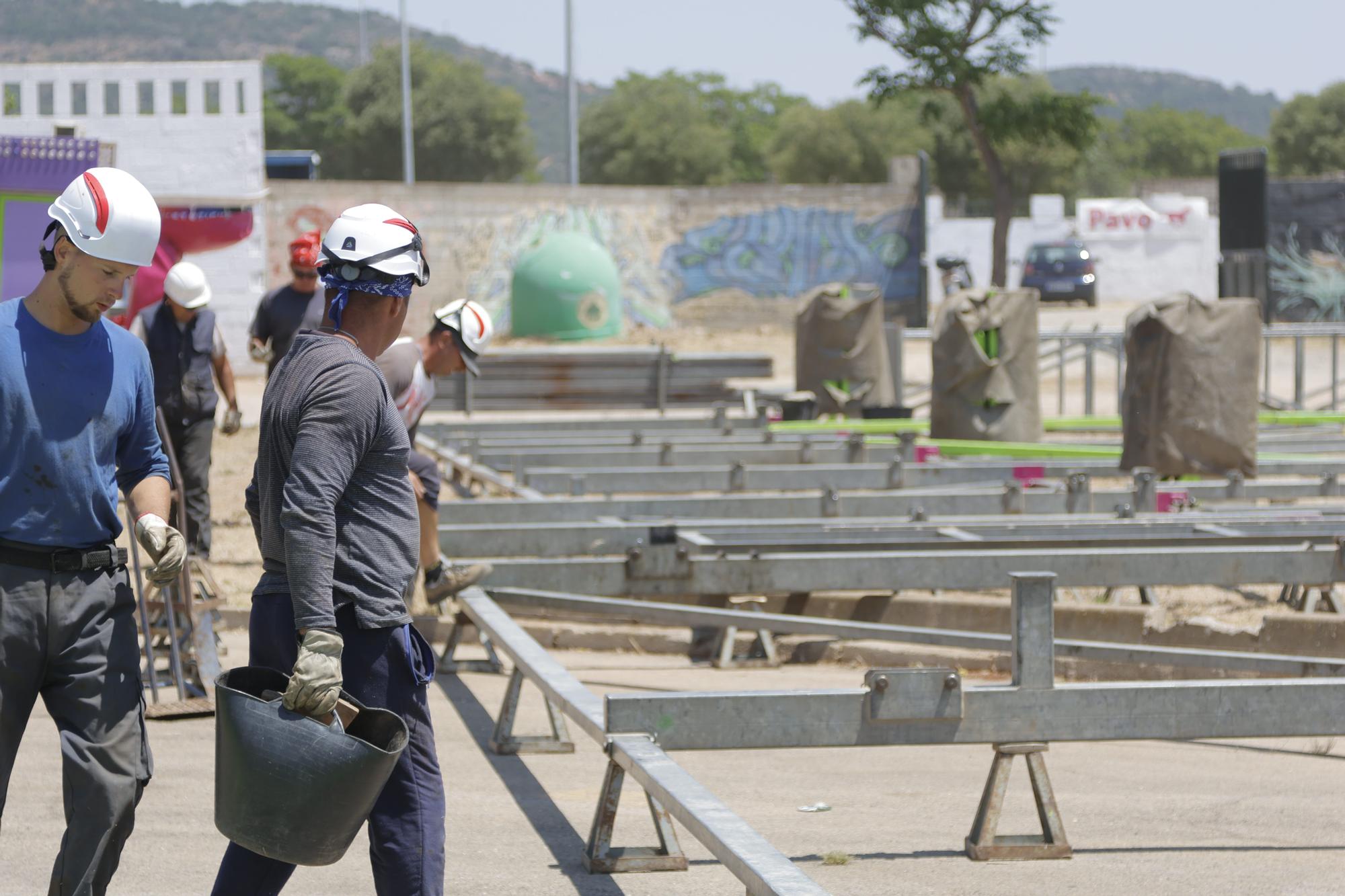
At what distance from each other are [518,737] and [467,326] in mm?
1683

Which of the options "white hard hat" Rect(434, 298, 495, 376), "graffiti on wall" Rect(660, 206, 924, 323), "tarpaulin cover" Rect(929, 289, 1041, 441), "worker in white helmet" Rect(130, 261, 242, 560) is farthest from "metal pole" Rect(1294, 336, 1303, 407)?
"graffiti on wall" Rect(660, 206, 924, 323)

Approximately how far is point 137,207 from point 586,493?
747 cm

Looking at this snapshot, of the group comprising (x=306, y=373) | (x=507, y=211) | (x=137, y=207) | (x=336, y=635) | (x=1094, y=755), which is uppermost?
(x=507, y=211)

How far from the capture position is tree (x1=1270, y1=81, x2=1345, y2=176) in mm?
84438

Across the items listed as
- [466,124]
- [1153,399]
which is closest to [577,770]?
[1153,399]

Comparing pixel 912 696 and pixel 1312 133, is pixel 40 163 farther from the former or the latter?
pixel 1312 133

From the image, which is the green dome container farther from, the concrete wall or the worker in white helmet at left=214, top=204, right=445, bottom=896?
the worker in white helmet at left=214, top=204, right=445, bottom=896

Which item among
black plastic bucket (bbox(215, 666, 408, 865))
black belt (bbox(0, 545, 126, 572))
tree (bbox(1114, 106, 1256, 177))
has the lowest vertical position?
black plastic bucket (bbox(215, 666, 408, 865))

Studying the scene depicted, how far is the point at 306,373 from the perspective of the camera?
10.6 ft

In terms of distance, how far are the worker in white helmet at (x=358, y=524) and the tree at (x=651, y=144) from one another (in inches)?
3250

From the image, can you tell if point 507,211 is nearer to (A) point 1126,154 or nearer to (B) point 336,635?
(B) point 336,635

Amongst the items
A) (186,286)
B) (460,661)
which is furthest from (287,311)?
(460,661)

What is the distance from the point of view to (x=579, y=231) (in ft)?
113

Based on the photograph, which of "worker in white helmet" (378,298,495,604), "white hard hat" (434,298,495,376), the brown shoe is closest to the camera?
"worker in white helmet" (378,298,495,604)
